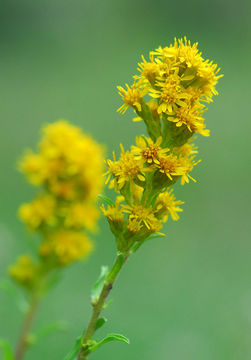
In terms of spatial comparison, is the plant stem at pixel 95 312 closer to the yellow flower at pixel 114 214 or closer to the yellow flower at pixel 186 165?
the yellow flower at pixel 114 214

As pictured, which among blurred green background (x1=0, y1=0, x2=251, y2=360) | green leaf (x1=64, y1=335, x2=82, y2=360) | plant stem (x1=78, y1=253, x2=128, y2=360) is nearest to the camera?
plant stem (x1=78, y1=253, x2=128, y2=360)

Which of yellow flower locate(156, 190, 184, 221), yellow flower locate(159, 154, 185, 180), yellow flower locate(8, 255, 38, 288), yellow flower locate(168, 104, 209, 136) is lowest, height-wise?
yellow flower locate(156, 190, 184, 221)

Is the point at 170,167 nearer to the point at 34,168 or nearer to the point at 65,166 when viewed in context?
the point at 65,166

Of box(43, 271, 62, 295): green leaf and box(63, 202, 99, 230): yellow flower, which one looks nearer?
box(63, 202, 99, 230): yellow flower

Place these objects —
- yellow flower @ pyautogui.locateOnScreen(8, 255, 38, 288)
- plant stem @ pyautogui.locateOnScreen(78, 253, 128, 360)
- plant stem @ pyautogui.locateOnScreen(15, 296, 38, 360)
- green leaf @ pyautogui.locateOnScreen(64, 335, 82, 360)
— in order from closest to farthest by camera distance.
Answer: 1. plant stem @ pyautogui.locateOnScreen(78, 253, 128, 360)
2. green leaf @ pyautogui.locateOnScreen(64, 335, 82, 360)
3. plant stem @ pyautogui.locateOnScreen(15, 296, 38, 360)
4. yellow flower @ pyautogui.locateOnScreen(8, 255, 38, 288)

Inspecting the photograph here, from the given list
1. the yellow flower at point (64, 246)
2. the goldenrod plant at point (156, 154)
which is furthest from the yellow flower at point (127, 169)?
the yellow flower at point (64, 246)

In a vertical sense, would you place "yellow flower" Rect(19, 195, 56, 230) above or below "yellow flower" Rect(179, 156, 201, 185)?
above

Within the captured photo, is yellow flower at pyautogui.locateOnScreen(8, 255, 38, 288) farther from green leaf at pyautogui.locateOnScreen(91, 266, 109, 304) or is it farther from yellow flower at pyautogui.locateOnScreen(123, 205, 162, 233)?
yellow flower at pyautogui.locateOnScreen(123, 205, 162, 233)

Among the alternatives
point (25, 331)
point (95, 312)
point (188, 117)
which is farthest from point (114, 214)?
point (25, 331)

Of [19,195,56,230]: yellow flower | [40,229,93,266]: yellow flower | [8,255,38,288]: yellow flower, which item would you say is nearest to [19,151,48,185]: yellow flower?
[19,195,56,230]: yellow flower

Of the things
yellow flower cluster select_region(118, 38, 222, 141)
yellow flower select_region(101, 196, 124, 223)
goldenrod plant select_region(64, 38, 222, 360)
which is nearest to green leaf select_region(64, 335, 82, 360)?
goldenrod plant select_region(64, 38, 222, 360)
